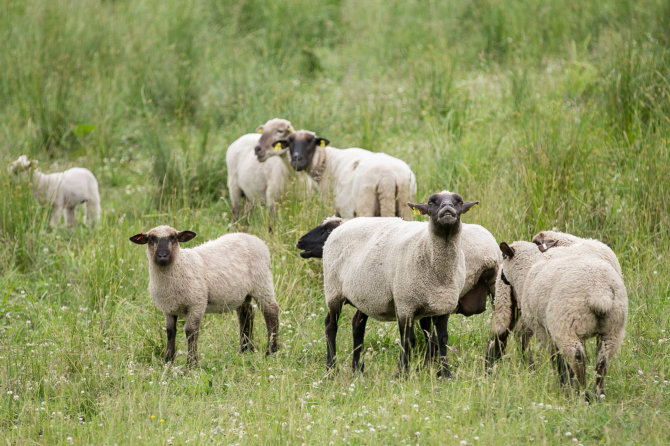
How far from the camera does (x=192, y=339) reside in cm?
654

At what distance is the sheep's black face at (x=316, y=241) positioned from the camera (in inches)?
280

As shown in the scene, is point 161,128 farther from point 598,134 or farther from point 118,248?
point 598,134

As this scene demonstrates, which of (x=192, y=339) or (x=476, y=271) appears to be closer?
(x=476, y=271)

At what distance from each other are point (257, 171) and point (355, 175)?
1.68 meters

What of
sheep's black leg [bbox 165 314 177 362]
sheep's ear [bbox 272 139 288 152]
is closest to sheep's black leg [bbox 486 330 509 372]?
sheep's black leg [bbox 165 314 177 362]

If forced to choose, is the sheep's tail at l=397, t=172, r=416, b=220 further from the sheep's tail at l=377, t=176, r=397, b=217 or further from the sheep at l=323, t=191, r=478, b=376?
the sheep at l=323, t=191, r=478, b=376

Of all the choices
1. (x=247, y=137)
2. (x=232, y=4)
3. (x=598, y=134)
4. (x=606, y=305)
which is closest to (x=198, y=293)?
(x=606, y=305)

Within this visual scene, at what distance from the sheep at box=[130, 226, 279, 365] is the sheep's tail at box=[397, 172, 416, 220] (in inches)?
73.6

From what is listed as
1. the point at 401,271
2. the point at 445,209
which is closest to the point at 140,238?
the point at 401,271

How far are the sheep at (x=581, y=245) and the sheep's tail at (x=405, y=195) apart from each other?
2546 mm

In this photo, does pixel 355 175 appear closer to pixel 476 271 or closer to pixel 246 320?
pixel 246 320

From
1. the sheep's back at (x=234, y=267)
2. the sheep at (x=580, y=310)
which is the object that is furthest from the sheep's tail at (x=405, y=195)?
the sheep at (x=580, y=310)

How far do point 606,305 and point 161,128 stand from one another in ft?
27.8

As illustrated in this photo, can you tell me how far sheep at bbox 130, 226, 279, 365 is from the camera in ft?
21.5
